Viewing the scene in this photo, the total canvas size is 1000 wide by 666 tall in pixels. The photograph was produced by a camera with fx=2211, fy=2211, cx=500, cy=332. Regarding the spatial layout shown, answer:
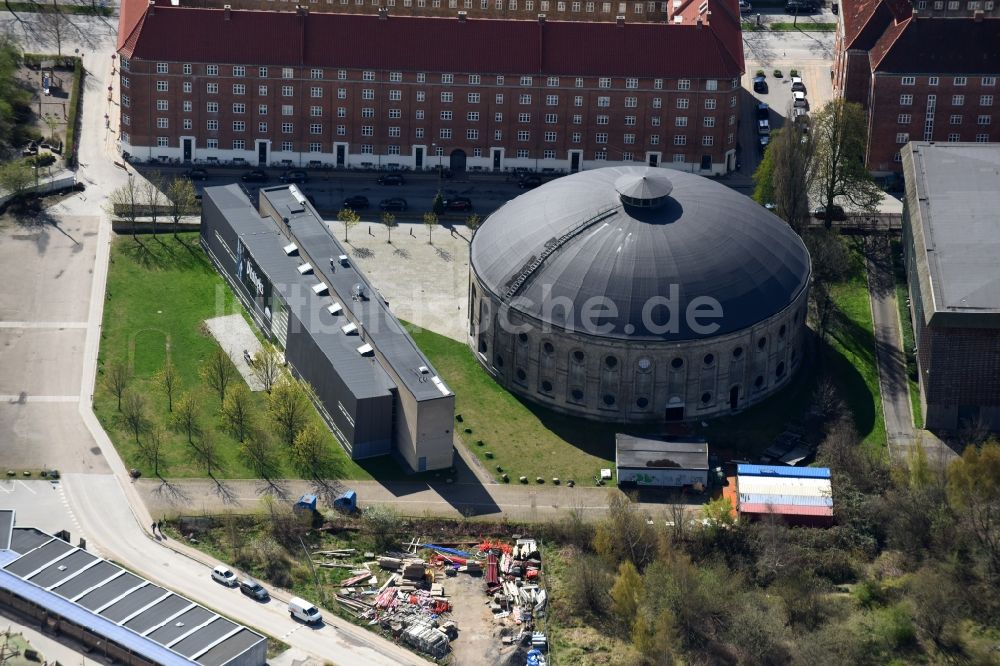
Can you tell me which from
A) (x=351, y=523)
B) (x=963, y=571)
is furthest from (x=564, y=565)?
(x=963, y=571)

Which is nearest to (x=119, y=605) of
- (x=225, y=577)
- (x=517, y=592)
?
(x=225, y=577)

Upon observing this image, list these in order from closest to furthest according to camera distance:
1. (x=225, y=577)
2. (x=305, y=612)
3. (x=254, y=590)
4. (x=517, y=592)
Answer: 1. (x=305, y=612)
2. (x=254, y=590)
3. (x=225, y=577)
4. (x=517, y=592)

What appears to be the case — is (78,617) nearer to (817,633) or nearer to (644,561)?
(644,561)

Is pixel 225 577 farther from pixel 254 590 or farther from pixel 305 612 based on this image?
pixel 305 612

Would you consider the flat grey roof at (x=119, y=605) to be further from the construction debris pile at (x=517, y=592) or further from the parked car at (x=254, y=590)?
the construction debris pile at (x=517, y=592)

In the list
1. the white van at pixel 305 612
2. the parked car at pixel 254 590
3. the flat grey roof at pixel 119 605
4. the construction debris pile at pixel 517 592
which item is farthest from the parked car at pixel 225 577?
the construction debris pile at pixel 517 592

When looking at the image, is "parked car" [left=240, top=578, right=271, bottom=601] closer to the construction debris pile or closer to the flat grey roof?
the flat grey roof
